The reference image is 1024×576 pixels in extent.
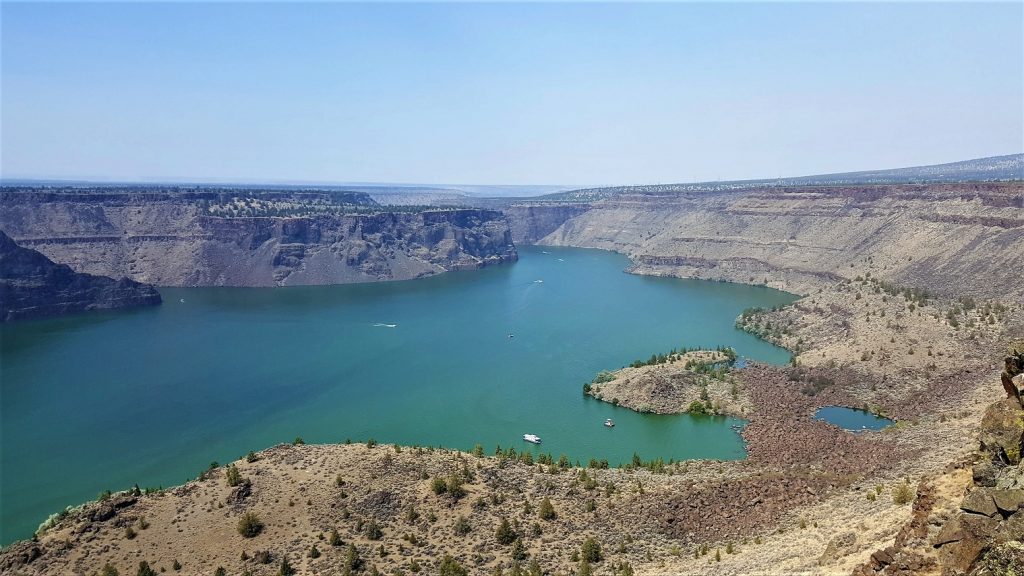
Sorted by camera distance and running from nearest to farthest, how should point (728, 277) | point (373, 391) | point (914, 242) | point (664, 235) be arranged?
point (373, 391) → point (914, 242) → point (728, 277) → point (664, 235)

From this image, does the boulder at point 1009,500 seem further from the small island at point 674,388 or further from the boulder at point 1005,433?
the small island at point 674,388

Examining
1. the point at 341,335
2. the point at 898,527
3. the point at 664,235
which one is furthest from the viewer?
the point at 664,235

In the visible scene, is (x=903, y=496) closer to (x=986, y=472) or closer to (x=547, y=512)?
(x=986, y=472)

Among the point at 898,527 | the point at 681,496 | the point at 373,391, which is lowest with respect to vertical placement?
the point at 373,391

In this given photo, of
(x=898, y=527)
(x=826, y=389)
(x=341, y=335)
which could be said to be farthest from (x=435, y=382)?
(x=898, y=527)

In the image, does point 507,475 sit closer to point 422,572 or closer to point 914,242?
point 422,572

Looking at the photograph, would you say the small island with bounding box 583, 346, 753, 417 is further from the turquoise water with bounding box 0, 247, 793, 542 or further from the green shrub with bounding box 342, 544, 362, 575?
the green shrub with bounding box 342, 544, 362, 575

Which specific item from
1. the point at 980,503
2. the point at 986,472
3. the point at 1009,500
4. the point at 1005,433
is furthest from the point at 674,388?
the point at 1009,500
